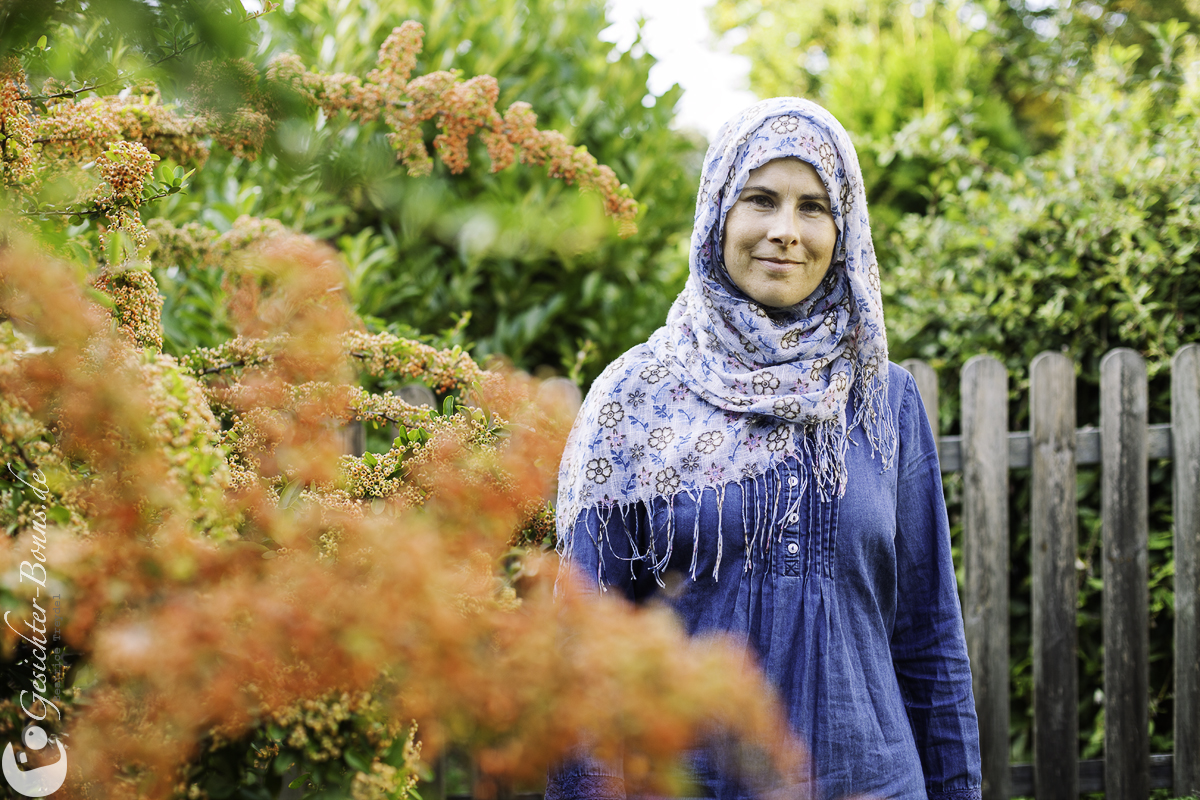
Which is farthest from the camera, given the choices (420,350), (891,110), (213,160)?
(891,110)

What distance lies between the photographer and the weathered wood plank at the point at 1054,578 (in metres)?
2.83

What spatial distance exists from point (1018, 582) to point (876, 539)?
2.05 m

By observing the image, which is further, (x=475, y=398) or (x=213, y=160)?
(x=213, y=160)

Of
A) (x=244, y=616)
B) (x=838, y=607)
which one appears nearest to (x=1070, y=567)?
(x=838, y=607)

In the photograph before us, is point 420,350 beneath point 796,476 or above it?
above

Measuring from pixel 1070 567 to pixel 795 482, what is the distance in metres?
1.85

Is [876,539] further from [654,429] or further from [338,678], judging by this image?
[338,678]

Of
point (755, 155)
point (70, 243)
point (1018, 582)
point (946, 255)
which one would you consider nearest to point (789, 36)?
point (946, 255)

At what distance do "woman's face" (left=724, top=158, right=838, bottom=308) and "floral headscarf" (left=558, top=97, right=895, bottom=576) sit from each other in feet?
0.08

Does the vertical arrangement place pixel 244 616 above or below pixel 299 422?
below

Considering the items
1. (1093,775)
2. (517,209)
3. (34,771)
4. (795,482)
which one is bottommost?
(1093,775)

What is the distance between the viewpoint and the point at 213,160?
270 cm

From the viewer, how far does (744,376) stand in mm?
1599

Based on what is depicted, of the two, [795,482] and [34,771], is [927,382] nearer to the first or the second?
[795,482]
